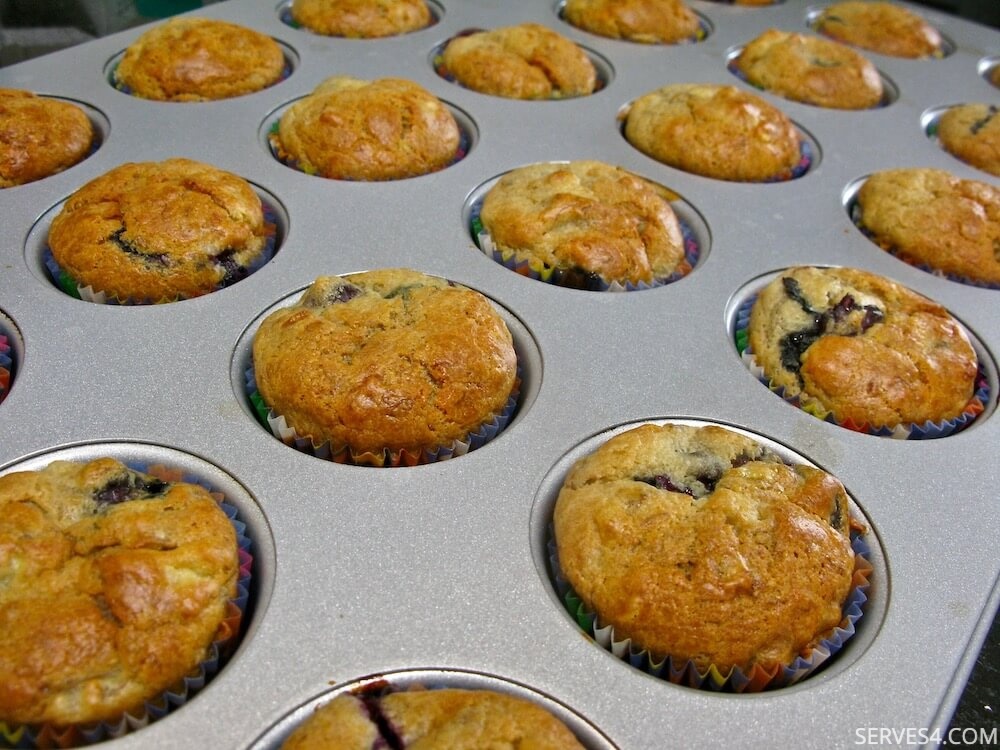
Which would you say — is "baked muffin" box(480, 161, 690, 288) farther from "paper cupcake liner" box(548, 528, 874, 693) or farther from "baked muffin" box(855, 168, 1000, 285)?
"paper cupcake liner" box(548, 528, 874, 693)

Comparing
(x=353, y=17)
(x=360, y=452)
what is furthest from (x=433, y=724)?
(x=353, y=17)

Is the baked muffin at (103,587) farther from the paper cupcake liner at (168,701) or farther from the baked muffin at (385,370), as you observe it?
the baked muffin at (385,370)

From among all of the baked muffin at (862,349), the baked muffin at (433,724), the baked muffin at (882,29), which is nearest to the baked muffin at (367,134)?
the baked muffin at (862,349)

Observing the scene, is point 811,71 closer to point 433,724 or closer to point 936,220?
point 936,220

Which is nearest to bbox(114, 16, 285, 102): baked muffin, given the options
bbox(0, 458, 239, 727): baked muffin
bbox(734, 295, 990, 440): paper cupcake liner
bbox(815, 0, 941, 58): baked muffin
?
bbox(0, 458, 239, 727): baked muffin

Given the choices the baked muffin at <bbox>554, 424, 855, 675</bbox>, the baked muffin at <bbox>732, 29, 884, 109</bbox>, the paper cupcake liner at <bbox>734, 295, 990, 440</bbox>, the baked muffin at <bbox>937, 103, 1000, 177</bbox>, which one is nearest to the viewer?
the baked muffin at <bbox>554, 424, 855, 675</bbox>

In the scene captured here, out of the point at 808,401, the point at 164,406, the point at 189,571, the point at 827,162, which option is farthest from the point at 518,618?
the point at 827,162
